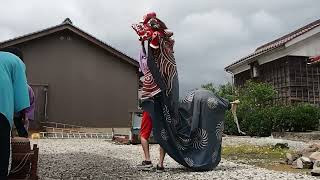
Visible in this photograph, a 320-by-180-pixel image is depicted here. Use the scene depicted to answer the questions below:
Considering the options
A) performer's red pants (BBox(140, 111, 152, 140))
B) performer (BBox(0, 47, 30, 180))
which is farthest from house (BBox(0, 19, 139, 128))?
performer (BBox(0, 47, 30, 180))

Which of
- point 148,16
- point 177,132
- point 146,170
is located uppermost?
point 148,16

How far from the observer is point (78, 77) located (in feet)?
61.0

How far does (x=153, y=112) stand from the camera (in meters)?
5.92

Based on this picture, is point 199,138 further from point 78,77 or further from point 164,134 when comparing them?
point 78,77

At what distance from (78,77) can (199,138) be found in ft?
43.2

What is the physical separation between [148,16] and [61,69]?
12.9 m

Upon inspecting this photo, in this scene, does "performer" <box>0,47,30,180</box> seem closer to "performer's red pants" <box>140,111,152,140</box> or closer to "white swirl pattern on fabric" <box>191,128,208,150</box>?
"performer's red pants" <box>140,111,152,140</box>

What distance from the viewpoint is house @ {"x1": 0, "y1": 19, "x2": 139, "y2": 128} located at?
18.1 metres

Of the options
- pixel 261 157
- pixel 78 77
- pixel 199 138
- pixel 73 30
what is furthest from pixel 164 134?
pixel 73 30

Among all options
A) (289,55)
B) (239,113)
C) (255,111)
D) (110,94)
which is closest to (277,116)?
(255,111)

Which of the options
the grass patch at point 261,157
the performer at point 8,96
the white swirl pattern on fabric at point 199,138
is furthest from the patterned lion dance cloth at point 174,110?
the performer at point 8,96

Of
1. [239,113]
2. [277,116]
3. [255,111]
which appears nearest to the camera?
[277,116]

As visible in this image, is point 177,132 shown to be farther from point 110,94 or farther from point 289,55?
point 289,55

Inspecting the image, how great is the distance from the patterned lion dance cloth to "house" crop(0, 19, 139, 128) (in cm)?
1236
